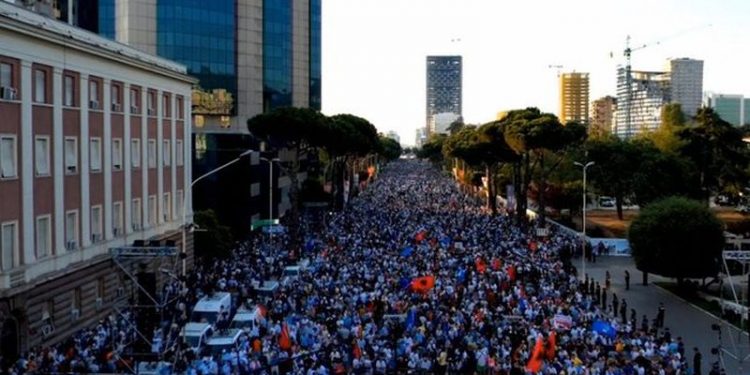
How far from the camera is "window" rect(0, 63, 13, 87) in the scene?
1048 inches

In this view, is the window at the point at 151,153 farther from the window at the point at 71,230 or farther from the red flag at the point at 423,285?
the red flag at the point at 423,285

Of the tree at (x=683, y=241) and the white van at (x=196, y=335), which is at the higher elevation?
the tree at (x=683, y=241)

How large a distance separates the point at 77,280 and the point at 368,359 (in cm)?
1260

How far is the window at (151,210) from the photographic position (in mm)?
40688

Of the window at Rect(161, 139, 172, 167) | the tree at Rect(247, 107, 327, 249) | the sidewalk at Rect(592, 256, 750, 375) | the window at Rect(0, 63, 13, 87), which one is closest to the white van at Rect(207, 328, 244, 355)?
the window at Rect(0, 63, 13, 87)

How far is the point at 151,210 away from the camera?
41.2 meters

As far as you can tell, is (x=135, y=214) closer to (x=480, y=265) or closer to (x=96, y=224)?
(x=96, y=224)

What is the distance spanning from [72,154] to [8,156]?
4921 mm

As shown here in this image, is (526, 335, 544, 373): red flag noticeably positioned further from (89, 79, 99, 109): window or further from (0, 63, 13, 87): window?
(89, 79, 99, 109): window

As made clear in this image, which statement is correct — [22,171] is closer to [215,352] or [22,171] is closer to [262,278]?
[215,352]

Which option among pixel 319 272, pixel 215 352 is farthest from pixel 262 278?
pixel 215 352

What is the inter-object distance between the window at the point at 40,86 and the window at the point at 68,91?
1485mm

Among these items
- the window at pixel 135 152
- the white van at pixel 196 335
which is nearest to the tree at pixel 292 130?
the window at pixel 135 152

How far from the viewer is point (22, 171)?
27469 mm
